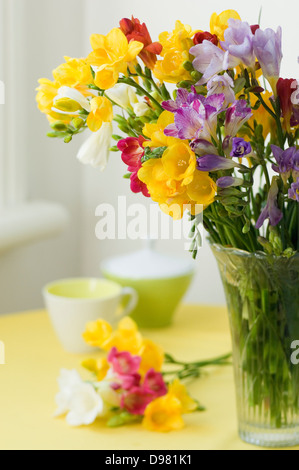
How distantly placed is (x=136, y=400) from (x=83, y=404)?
0.06 meters

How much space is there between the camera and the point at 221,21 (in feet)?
1.99

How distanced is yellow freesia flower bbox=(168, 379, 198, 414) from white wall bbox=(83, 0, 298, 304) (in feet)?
1.71

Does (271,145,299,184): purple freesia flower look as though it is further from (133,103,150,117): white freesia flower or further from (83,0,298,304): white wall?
(83,0,298,304): white wall

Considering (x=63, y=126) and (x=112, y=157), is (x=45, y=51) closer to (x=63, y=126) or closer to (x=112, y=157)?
(x=112, y=157)

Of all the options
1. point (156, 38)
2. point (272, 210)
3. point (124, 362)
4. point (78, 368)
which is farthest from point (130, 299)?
point (272, 210)

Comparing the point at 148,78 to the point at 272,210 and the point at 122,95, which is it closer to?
the point at 122,95

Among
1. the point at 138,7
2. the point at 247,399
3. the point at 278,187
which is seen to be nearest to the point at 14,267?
the point at 138,7

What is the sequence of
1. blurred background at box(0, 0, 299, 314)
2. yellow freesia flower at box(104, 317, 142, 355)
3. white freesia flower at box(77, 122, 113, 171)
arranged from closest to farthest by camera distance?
white freesia flower at box(77, 122, 113, 171) → yellow freesia flower at box(104, 317, 142, 355) → blurred background at box(0, 0, 299, 314)

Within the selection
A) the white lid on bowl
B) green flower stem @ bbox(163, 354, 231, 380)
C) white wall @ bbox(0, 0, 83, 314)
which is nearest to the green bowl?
the white lid on bowl

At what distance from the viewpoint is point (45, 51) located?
1505 millimetres

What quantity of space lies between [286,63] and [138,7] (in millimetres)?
339

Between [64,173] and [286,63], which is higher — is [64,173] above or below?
below

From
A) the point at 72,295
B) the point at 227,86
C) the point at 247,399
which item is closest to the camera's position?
the point at 227,86

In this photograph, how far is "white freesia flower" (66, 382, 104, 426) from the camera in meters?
0.78
